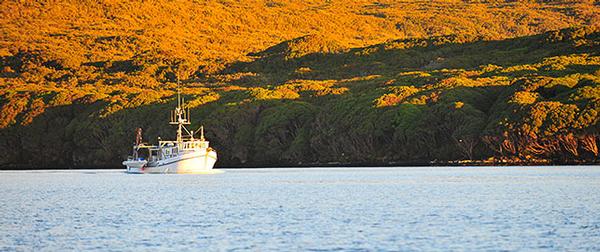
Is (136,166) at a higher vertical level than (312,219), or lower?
higher

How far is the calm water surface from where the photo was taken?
47206mm

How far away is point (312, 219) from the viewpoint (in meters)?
59.2

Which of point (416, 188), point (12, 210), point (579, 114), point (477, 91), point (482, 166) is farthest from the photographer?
point (477, 91)

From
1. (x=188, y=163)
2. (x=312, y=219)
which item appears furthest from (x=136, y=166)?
(x=312, y=219)

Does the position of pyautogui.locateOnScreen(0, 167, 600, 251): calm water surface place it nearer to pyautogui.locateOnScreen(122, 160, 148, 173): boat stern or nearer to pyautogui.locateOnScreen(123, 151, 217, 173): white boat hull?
pyautogui.locateOnScreen(123, 151, 217, 173): white boat hull

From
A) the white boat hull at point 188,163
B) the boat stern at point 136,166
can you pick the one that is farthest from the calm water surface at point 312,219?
the boat stern at point 136,166

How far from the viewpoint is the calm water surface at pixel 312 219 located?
47.2m

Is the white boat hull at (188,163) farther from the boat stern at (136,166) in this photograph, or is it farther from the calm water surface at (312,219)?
the calm water surface at (312,219)

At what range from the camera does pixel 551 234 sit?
161 ft

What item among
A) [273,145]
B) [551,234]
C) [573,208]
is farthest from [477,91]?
[551,234]

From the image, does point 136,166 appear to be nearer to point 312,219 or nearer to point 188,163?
point 188,163

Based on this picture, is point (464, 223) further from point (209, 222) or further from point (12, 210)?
point (12, 210)

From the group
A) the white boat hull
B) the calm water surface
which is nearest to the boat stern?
the white boat hull

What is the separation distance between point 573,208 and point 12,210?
33465mm
